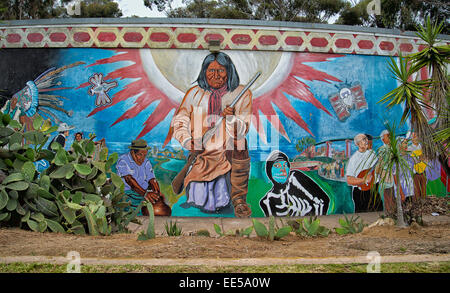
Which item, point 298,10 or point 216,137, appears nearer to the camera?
point 216,137

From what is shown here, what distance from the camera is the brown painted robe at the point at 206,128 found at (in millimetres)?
11250

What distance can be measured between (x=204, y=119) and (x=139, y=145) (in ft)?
6.15

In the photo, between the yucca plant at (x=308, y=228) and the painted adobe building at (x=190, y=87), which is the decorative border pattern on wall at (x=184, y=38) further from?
the yucca plant at (x=308, y=228)

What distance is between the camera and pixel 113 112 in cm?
1130

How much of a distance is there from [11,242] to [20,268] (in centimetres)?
126

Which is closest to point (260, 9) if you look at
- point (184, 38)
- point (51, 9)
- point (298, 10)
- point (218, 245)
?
point (298, 10)

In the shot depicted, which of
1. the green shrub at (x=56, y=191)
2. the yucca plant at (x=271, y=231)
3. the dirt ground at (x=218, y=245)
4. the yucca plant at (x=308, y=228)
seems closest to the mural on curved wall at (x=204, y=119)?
the green shrub at (x=56, y=191)

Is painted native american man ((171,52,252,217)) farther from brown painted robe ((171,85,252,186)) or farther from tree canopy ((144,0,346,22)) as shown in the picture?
tree canopy ((144,0,346,22))

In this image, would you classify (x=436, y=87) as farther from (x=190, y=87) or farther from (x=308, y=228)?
(x=190, y=87)

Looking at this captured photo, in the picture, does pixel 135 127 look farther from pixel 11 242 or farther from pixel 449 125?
pixel 449 125

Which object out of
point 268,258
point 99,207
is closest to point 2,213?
point 99,207

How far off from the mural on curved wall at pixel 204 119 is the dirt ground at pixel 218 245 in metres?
4.58

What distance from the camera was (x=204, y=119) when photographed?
11305 mm

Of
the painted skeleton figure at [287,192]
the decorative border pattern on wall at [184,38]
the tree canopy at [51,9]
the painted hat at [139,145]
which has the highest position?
the tree canopy at [51,9]
